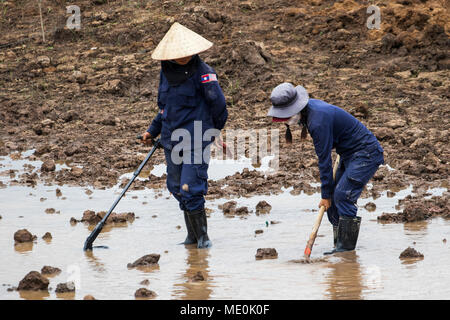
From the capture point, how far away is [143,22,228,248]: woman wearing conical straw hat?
21.6 feet

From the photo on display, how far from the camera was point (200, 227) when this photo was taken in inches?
270

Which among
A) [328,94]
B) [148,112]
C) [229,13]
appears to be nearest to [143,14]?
[229,13]

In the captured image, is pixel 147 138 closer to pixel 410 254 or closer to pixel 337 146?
pixel 337 146

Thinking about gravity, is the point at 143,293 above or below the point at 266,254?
above

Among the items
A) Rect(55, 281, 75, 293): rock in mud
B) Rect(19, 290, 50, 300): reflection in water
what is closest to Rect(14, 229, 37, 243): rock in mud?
Rect(19, 290, 50, 300): reflection in water

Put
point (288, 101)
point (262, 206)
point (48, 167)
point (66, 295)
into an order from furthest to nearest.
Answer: point (48, 167)
point (262, 206)
point (288, 101)
point (66, 295)

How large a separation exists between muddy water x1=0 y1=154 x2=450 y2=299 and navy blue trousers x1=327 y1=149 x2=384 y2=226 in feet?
1.33

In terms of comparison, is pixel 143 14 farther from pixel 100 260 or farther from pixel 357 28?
pixel 100 260

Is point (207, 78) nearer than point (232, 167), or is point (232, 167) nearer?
point (207, 78)

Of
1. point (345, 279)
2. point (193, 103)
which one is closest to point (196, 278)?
point (345, 279)

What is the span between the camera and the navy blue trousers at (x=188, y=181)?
662 cm

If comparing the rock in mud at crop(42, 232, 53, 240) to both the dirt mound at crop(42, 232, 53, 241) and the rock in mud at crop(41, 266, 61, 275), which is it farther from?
the rock in mud at crop(41, 266, 61, 275)

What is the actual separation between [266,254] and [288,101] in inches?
50.2

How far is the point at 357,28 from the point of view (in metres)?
16.1
